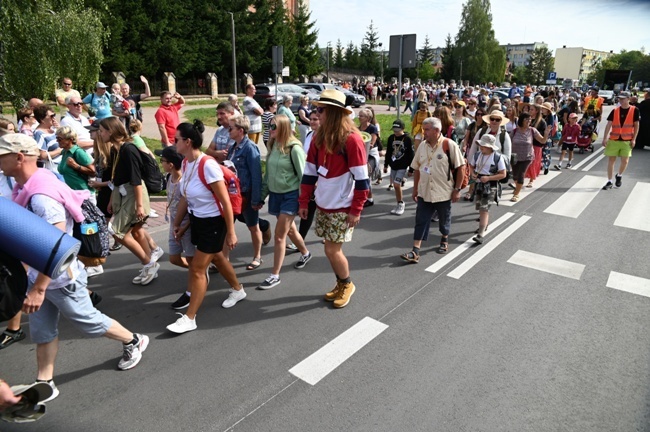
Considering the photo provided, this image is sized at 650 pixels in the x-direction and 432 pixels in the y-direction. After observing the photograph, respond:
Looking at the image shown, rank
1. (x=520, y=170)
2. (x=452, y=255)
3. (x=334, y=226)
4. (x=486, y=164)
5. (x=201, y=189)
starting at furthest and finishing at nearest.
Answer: (x=520, y=170) → (x=486, y=164) → (x=452, y=255) → (x=334, y=226) → (x=201, y=189)

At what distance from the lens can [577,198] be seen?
8.60m

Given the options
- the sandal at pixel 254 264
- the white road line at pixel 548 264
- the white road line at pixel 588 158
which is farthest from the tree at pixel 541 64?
the sandal at pixel 254 264

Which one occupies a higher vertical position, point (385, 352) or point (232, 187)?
point (232, 187)

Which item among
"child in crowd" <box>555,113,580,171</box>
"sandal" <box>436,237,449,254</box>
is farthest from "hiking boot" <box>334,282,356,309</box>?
"child in crowd" <box>555,113,580,171</box>

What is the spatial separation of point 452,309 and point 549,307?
3.25 feet

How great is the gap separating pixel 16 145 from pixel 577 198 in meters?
9.10

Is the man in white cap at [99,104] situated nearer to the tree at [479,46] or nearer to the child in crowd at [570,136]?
the child in crowd at [570,136]

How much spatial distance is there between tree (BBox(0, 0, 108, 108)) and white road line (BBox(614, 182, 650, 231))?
13.9 meters

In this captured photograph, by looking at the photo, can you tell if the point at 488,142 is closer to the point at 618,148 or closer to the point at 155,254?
the point at 155,254

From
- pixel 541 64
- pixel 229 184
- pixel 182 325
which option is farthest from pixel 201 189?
pixel 541 64

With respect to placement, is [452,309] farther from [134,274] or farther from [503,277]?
[134,274]

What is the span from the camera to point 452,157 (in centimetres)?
538

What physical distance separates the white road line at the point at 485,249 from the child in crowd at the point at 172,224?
295 centimetres

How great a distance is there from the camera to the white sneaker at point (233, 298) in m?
4.30
